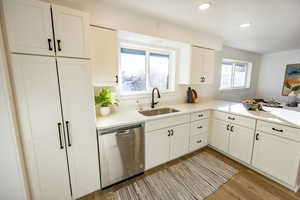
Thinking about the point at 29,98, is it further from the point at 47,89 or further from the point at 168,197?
the point at 168,197

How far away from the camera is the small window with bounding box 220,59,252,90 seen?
383 cm

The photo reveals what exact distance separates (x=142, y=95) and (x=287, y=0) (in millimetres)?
2294

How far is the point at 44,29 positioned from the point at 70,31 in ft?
0.67

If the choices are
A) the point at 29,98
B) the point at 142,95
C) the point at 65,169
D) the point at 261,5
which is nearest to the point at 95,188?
the point at 65,169

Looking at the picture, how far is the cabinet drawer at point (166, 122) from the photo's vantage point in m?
1.85

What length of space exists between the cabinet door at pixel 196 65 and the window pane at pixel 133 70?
1.03 metres

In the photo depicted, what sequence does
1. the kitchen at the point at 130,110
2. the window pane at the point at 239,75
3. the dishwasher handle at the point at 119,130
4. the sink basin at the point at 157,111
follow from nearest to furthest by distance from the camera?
the kitchen at the point at 130,110 → the dishwasher handle at the point at 119,130 → the sink basin at the point at 157,111 → the window pane at the point at 239,75

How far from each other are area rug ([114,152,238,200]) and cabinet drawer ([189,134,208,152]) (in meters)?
0.28

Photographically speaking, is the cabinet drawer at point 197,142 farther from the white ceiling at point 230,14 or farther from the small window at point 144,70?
the white ceiling at point 230,14

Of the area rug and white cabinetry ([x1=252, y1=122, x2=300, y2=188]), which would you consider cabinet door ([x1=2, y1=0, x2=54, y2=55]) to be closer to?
the area rug

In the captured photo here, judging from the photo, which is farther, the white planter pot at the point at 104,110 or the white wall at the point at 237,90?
the white wall at the point at 237,90

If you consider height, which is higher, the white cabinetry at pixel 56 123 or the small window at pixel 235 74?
the small window at pixel 235 74

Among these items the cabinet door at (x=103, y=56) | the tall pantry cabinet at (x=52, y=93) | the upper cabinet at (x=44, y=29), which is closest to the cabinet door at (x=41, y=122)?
the tall pantry cabinet at (x=52, y=93)

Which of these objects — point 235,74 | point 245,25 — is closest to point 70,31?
point 245,25
